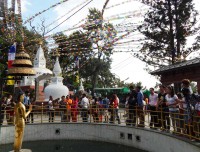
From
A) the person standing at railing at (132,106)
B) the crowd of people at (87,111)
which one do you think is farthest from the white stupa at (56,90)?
the person standing at railing at (132,106)

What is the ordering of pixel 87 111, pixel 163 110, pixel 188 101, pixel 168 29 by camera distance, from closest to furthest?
1. pixel 188 101
2. pixel 163 110
3. pixel 87 111
4. pixel 168 29

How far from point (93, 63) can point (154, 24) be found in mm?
27029

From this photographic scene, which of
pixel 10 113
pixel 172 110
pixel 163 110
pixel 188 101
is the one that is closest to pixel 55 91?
pixel 10 113

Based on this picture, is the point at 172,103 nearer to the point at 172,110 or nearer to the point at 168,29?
the point at 172,110

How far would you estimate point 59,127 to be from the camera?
15.0 meters

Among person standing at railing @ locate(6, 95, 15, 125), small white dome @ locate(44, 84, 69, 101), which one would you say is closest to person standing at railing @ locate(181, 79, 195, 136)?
person standing at railing @ locate(6, 95, 15, 125)

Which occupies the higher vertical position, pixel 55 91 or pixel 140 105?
pixel 55 91

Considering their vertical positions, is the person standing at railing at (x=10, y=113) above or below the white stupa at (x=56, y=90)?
below

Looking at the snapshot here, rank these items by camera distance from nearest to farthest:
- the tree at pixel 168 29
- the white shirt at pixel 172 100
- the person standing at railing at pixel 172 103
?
1. the person standing at railing at pixel 172 103
2. the white shirt at pixel 172 100
3. the tree at pixel 168 29

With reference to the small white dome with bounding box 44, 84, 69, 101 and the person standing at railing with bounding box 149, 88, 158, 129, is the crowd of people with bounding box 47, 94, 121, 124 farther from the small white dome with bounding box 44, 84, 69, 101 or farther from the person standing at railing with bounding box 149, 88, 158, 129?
the small white dome with bounding box 44, 84, 69, 101

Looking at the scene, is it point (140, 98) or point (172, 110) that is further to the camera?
point (140, 98)

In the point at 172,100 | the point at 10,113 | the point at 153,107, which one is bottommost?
the point at 10,113

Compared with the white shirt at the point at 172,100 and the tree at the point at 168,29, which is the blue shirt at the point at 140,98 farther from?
the tree at the point at 168,29

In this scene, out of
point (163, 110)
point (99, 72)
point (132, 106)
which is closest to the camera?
point (163, 110)
